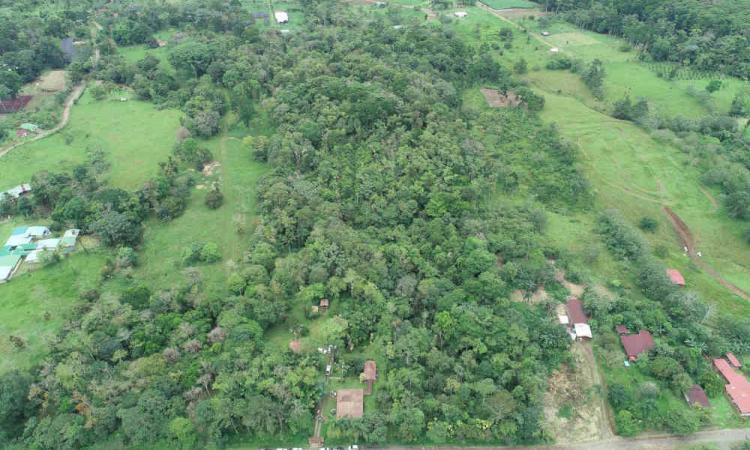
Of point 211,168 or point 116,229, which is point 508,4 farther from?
point 116,229

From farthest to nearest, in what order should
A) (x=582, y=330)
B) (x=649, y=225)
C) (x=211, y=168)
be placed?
(x=211, y=168) < (x=649, y=225) < (x=582, y=330)

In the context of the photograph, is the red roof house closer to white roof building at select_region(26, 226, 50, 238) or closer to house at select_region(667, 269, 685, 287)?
house at select_region(667, 269, 685, 287)

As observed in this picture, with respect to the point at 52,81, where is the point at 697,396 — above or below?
below

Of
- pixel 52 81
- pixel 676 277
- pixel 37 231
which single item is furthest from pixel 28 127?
pixel 676 277

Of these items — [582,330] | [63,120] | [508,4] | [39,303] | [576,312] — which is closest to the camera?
[582,330]

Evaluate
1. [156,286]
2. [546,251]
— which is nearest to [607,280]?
[546,251]

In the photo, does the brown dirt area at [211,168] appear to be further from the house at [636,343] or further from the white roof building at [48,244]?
the house at [636,343]

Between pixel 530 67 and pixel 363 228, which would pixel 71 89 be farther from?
pixel 530 67

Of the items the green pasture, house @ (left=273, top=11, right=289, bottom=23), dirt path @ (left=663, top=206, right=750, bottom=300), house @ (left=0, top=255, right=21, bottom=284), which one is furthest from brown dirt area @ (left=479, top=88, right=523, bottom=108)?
house @ (left=0, top=255, right=21, bottom=284)

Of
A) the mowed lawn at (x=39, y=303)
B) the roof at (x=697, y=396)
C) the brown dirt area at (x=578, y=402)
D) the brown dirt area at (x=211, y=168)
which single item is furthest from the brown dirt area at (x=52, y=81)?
the roof at (x=697, y=396)

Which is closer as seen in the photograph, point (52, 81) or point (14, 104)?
point (14, 104)
